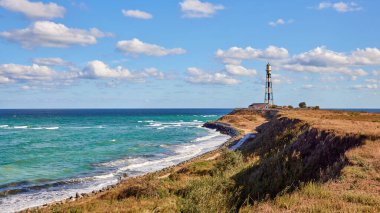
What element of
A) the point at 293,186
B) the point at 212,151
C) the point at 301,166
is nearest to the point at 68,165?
the point at 212,151

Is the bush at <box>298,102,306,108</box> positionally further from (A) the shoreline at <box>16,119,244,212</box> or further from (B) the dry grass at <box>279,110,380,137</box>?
(B) the dry grass at <box>279,110,380,137</box>

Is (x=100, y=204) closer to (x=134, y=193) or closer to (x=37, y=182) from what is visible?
(x=134, y=193)

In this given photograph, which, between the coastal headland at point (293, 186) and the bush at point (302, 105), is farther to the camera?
the bush at point (302, 105)

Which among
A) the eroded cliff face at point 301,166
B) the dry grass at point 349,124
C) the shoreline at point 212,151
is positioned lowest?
the shoreline at point 212,151

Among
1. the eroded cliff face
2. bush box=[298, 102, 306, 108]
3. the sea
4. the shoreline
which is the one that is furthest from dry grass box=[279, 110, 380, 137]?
bush box=[298, 102, 306, 108]

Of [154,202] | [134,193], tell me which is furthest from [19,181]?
[154,202]

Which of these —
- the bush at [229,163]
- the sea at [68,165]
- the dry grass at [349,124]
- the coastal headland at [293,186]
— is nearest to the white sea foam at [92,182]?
the sea at [68,165]

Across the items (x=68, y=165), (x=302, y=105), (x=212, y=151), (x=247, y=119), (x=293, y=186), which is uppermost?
(x=302, y=105)

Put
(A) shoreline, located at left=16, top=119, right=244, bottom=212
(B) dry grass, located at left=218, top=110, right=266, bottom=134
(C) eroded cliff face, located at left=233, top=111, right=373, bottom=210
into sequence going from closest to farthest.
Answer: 1. (C) eroded cliff face, located at left=233, top=111, right=373, bottom=210
2. (A) shoreline, located at left=16, top=119, right=244, bottom=212
3. (B) dry grass, located at left=218, top=110, right=266, bottom=134

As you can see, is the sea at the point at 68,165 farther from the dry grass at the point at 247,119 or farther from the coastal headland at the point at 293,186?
the dry grass at the point at 247,119

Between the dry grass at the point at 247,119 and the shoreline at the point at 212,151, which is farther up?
the dry grass at the point at 247,119

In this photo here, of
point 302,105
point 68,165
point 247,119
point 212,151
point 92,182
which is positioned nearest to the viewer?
point 92,182

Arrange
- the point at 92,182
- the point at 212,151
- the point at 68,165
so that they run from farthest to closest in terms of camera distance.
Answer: the point at 212,151 → the point at 68,165 → the point at 92,182

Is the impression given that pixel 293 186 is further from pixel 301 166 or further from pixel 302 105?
pixel 302 105
